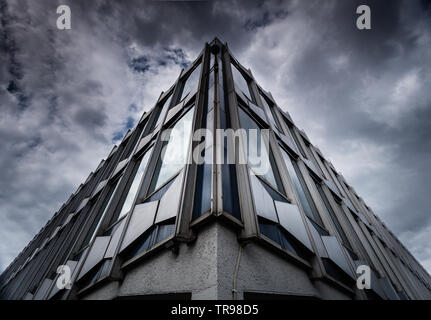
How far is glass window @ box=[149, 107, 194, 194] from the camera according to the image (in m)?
5.12

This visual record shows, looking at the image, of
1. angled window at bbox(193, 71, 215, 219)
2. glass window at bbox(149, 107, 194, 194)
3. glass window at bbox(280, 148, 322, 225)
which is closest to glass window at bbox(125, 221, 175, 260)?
angled window at bbox(193, 71, 215, 219)

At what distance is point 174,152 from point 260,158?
2.21m

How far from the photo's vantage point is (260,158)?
17.6 feet

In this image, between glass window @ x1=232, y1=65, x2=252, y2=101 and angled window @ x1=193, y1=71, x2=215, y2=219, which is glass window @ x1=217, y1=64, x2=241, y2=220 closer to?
angled window @ x1=193, y1=71, x2=215, y2=219

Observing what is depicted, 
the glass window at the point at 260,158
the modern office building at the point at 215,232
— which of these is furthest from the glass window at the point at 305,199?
the glass window at the point at 260,158

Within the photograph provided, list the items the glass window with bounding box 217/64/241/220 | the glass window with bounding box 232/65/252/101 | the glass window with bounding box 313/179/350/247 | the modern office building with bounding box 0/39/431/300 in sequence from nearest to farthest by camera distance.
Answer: the modern office building with bounding box 0/39/431/300, the glass window with bounding box 217/64/241/220, the glass window with bounding box 313/179/350/247, the glass window with bounding box 232/65/252/101

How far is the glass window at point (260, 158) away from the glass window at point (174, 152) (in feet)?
4.88

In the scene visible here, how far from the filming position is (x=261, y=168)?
5164 millimetres

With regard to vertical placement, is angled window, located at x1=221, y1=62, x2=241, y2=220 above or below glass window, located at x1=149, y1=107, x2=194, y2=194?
below

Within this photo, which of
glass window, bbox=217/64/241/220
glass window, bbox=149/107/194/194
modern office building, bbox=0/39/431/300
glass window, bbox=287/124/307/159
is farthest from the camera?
glass window, bbox=287/124/307/159

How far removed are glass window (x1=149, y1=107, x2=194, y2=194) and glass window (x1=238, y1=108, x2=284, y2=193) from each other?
Answer: 1487 millimetres

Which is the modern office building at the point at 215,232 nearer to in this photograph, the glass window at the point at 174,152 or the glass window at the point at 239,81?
the glass window at the point at 174,152

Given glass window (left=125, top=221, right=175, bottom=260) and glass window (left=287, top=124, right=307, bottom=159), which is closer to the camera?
glass window (left=125, top=221, right=175, bottom=260)

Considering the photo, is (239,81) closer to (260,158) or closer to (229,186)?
(260,158)
